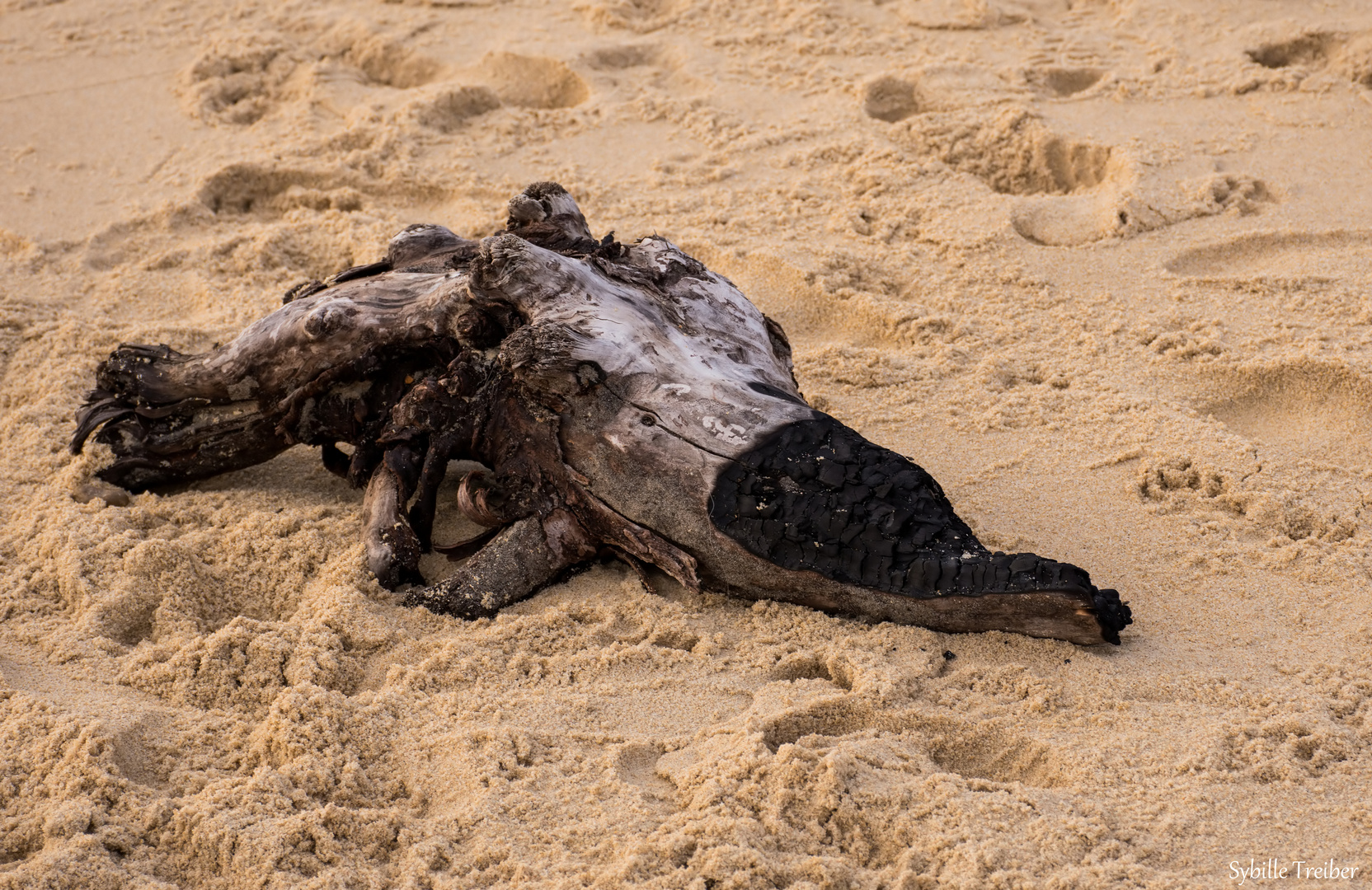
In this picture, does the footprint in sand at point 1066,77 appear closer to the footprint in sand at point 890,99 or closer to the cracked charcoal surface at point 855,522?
the footprint in sand at point 890,99

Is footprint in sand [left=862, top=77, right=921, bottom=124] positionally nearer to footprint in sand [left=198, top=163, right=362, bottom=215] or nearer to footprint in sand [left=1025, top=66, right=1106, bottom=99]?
footprint in sand [left=1025, top=66, right=1106, bottom=99]

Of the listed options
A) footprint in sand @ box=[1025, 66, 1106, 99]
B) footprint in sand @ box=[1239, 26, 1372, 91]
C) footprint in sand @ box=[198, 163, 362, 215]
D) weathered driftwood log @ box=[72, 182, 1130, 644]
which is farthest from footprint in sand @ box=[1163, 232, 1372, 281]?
footprint in sand @ box=[198, 163, 362, 215]

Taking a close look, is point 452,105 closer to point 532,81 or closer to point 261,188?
point 532,81

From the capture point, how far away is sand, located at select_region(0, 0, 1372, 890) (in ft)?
6.58

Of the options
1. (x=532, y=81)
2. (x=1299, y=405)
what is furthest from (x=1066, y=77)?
(x=532, y=81)

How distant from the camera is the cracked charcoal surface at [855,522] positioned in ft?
7.66

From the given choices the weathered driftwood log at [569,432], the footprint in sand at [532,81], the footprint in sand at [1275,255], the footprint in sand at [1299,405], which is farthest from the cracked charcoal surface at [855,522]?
the footprint in sand at [532,81]

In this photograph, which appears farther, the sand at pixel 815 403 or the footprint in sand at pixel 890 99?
the footprint in sand at pixel 890 99

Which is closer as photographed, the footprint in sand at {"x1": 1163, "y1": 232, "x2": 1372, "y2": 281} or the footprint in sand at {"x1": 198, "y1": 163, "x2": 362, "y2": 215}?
the footprint in sand at {"x1": 1163, "y1": 232, "x2": 1372, "y2": 281}

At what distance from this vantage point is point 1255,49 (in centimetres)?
462

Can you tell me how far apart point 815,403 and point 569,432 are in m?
0.89

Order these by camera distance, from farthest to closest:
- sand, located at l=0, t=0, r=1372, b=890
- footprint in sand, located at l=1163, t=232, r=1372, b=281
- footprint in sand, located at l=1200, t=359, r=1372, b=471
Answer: footprint in sand, located at l=1163, t=232, r=1372, b=281 < footprint in sand, located at l=1200, t=359, r=1372, b=471 < sand, located at l=0, t=0, r=1372, b=890

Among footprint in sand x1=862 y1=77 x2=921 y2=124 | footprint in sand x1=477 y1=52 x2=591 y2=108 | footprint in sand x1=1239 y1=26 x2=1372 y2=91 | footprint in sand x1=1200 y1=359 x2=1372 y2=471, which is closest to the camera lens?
footprint in sand x1=1200 y1=359 x2=1372 y2=471

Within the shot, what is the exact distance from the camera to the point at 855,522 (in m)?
2.40
